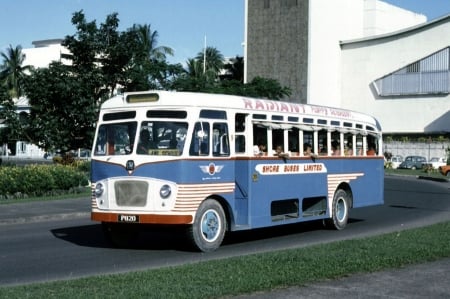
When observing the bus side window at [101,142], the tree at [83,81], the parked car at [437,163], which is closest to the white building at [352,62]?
the parked car at [437,163]

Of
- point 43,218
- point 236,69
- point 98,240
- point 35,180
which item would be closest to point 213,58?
point 236,69

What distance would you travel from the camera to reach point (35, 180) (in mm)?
27828

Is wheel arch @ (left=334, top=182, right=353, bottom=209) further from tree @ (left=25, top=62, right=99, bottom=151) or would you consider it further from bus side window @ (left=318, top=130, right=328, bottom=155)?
tree @ (left=25, top=62, right=99, bottom=151)

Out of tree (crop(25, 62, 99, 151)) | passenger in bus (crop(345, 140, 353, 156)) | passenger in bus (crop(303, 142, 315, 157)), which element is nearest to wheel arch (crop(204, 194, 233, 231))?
passenger in bus (crop(303, 142, 315, 157))

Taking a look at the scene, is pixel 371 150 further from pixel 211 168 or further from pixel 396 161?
pixel 396 161

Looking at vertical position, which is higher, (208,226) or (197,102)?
(197,102)

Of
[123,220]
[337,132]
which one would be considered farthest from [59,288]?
[337,132]

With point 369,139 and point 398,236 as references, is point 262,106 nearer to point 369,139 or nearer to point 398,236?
point 398,236

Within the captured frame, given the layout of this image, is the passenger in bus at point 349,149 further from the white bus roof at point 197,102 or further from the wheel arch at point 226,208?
the wheel arch at point 226,208

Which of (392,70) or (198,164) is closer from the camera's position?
(198,164)

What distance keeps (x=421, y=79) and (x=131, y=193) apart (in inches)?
2940

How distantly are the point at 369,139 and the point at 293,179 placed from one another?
4414mm

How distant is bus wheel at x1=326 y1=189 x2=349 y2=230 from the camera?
18234 millimetres

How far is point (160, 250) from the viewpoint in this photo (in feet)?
47.2
